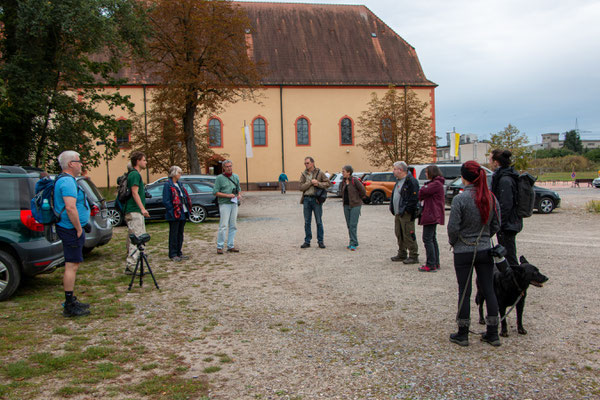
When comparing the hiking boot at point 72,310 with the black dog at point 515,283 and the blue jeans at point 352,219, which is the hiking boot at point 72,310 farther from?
the blue jeans at point 352,219

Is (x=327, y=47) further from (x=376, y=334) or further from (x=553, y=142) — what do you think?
(x=553, y=142)

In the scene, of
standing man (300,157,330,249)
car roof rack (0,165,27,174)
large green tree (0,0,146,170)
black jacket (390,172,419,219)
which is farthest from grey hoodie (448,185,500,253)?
large green tree (0,0,146,170)

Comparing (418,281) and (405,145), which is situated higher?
(405,145)

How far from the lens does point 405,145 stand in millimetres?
40625

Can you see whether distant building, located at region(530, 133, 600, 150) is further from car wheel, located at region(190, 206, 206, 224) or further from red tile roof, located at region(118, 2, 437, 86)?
car wheel, located at region(190, 206, 206, 224)

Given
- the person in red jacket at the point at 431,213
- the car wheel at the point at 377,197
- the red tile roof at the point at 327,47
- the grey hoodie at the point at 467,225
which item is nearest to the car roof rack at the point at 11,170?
the grey hoodie at the point at 467,225

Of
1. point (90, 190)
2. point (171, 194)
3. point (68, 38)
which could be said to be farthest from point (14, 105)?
point (171, 194)

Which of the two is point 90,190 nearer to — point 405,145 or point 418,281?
point 418,281

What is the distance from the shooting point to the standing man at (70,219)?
5.40m

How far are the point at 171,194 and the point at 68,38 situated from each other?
1271 cm

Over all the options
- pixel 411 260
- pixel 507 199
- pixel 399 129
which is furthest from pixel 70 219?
pixel 399 129

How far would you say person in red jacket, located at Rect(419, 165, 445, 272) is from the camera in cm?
812

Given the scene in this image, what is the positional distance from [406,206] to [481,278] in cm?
393

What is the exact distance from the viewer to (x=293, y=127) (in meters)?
43.9
